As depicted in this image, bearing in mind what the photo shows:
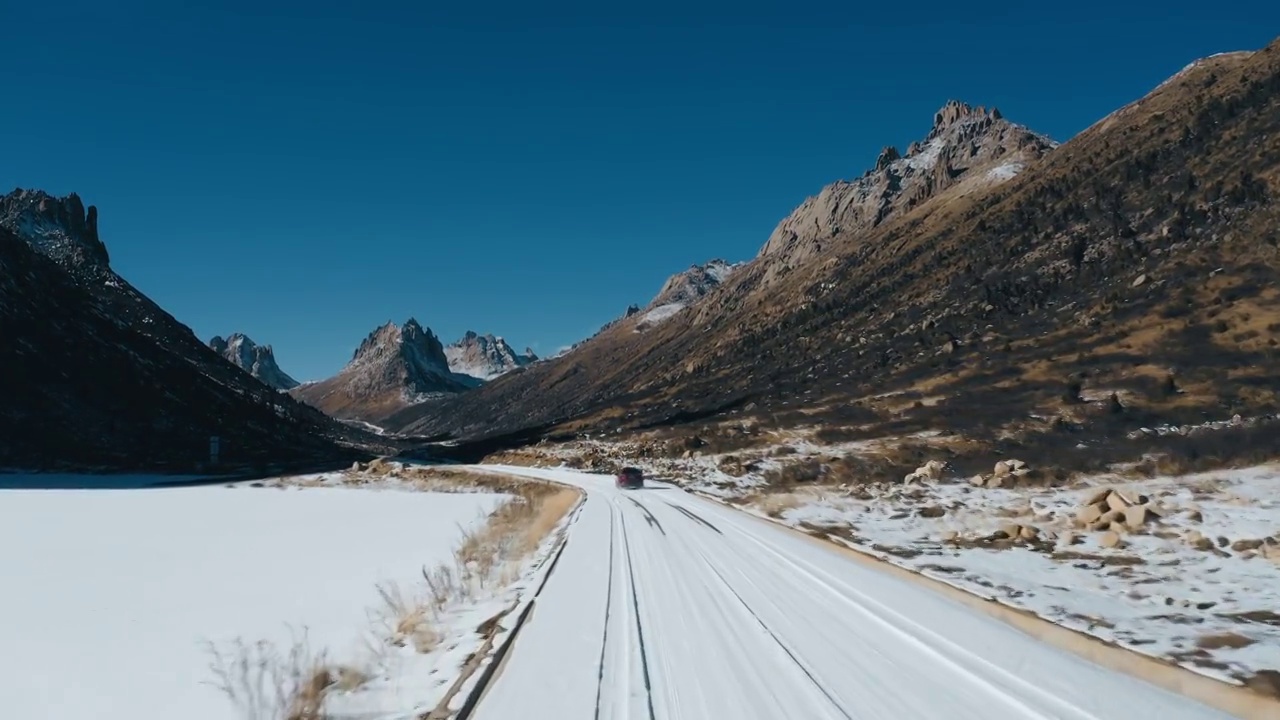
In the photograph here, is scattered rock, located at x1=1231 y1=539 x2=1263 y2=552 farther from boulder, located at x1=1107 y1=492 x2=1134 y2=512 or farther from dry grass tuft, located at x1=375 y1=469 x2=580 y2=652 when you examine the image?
dry grass tuft, located at x1=375 y1=469 x2=580 y2=652

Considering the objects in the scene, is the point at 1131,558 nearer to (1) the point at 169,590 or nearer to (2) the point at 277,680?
(2) the point at 277,680

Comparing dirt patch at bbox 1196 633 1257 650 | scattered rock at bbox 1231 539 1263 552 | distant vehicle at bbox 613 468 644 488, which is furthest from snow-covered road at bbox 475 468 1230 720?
distant vehicle at bbox 613 468 644 488

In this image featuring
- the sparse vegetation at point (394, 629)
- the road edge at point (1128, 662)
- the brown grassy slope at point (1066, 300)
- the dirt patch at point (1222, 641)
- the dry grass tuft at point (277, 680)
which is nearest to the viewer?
the road edge at point (1128, 662)

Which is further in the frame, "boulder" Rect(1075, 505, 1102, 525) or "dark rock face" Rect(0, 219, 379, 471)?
"dark rock face" Rect(0, 219, 379, 471)

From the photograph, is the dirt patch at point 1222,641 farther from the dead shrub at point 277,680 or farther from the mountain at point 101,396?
the mountain at point 101,396

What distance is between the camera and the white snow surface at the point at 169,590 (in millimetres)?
8531

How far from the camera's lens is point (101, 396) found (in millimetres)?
72625

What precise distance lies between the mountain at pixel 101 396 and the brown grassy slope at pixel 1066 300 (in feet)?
164

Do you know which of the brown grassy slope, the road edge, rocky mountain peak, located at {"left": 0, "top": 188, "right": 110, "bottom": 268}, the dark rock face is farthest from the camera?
rocky mountain peak, located at {"left": 0, "top": 188, "right": 110, "bottom": 268}

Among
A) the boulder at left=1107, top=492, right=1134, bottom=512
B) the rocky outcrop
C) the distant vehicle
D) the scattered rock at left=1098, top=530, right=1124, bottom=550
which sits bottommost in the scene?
the scattered rock at left=1098, top=530, right=1124, bottom=550

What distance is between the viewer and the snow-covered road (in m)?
6.43

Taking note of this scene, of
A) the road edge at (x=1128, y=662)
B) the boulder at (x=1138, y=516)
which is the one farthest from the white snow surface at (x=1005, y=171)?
the road edge at (x=1128, y=662)

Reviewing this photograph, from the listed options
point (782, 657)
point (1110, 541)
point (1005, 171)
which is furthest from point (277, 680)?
point (1005, 171)

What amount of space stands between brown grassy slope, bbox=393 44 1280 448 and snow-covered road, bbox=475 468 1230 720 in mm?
33525
